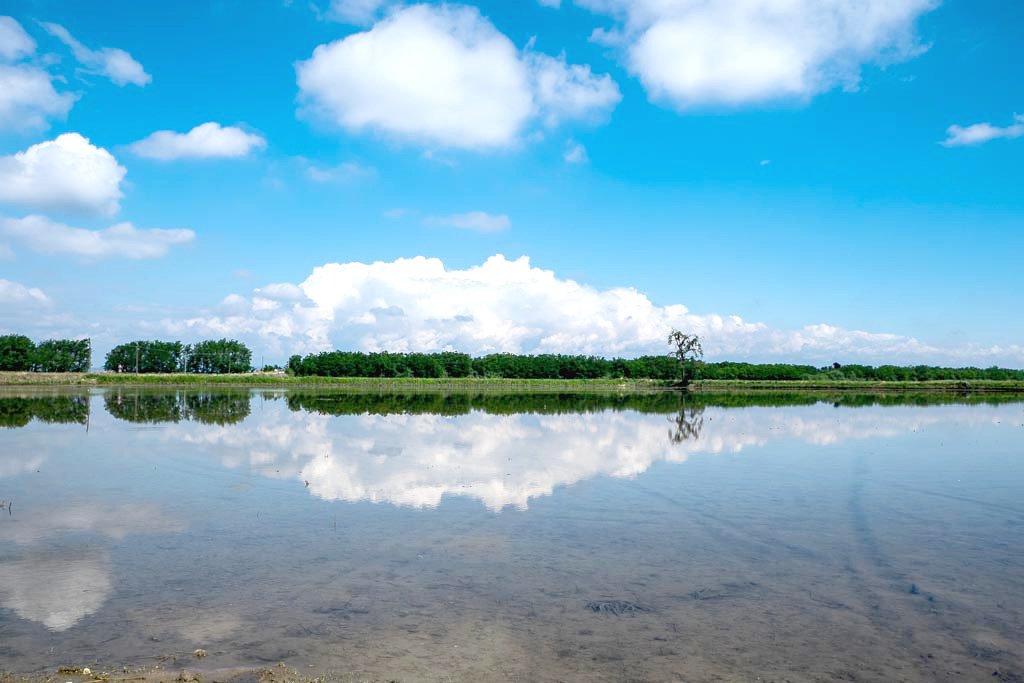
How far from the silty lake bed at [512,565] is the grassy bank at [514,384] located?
86624mm

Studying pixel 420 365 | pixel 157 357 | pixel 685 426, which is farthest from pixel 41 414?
pixel 157 357

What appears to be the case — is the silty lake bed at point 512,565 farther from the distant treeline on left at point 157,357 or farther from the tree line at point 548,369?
the distant treeline on left at point 157,357

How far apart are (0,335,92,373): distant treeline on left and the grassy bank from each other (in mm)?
37458

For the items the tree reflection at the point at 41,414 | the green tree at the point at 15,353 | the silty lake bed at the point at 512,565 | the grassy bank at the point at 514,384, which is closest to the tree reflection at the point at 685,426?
the silty lake bed at the point at 512,565

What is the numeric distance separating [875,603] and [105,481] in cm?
1860

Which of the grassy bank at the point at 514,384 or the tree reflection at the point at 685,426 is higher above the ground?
the grassy bank at the point at 514,384

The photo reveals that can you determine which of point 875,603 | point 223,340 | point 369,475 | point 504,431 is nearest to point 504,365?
point 223,340

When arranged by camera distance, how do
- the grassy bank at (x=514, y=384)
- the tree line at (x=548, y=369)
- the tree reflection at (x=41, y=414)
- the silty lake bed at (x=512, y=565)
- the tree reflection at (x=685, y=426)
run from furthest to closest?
the tree line at (x=548, y=369), the grassy bank at (x=514, y=384), the tree reflection at (x=41, y=414), the tree reflection at (x=685, y=426), the silty lake bed at (x=512, y=565)

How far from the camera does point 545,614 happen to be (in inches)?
346

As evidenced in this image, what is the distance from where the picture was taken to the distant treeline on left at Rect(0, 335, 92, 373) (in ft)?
439

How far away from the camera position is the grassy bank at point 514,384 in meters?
107

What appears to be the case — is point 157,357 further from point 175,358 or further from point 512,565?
point 512,565

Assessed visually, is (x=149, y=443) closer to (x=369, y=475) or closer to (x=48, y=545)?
(x=369, y=475)

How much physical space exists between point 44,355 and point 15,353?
8.52 meters
